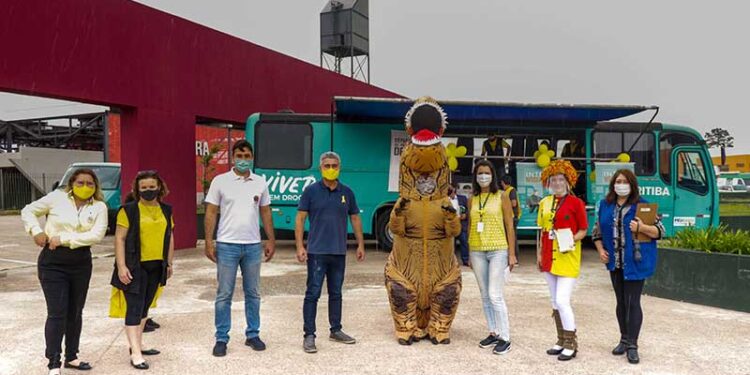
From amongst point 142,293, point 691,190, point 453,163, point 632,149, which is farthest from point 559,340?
point 691,190

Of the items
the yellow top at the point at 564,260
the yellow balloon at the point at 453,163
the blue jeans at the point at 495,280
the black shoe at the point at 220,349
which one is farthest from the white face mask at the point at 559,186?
the yellow balloon at the point at 453,163

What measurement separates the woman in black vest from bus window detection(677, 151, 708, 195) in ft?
30.8

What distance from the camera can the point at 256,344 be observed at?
15.1 feet

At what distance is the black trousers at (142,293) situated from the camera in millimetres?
4078

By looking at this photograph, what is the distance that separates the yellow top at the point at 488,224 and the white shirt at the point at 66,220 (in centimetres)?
278

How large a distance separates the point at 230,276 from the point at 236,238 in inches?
11.9

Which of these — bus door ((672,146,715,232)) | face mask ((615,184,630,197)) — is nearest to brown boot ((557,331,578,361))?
face mask ((615,184,630,197))

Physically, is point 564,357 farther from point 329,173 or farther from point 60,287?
point 60,287

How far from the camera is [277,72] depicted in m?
14.1

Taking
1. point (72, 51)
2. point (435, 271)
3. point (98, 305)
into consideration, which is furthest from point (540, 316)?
point (72, 51)

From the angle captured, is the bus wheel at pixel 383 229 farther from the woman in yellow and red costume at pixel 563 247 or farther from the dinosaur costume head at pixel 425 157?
the woman in yellow and red costume at pixel 563 247

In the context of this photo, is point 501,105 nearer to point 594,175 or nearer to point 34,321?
point 594,175

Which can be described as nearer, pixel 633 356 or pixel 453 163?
pixel 633 356

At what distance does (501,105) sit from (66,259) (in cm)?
662
